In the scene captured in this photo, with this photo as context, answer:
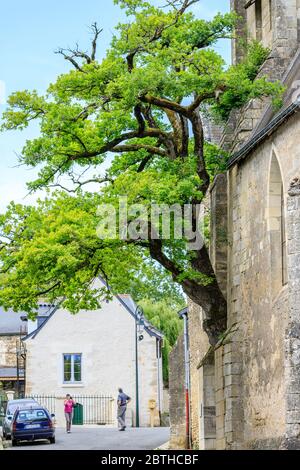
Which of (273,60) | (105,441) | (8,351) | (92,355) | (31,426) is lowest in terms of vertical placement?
(105,441)

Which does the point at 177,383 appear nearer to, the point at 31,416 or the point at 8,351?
the point at 31,416

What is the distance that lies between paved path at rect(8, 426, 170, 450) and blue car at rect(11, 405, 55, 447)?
26cm

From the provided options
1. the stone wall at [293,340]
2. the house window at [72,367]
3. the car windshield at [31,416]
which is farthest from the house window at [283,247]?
the house window at [72,367]

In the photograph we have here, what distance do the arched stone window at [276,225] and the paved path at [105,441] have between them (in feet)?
32.6

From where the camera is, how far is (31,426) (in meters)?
34.1

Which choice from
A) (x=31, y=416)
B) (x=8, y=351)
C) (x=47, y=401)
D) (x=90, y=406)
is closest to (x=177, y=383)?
(x=31, y=416)

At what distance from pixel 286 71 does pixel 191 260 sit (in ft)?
15.7

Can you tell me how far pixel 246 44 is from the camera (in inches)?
1067

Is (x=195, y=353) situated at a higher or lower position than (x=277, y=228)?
lower

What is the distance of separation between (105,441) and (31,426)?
7.62 ft

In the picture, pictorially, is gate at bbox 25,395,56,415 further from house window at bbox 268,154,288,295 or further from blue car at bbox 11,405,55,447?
house window at bbox 268,154,288,295

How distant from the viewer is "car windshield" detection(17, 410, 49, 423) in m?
34.3

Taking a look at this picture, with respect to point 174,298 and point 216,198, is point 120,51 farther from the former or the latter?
point 174,298

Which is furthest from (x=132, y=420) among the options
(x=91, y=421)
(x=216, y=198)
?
(x=216, y=198)
